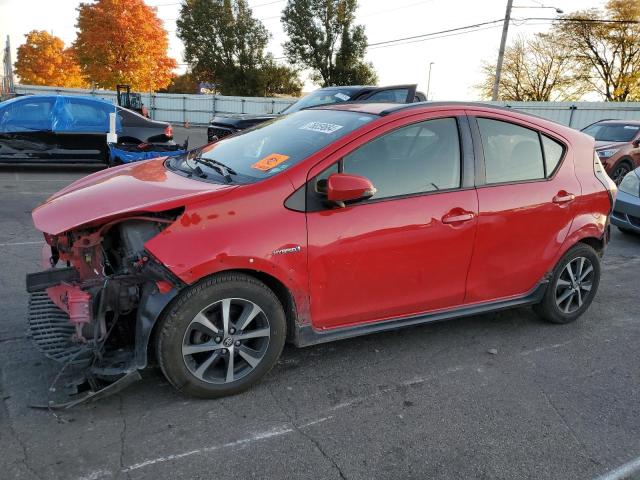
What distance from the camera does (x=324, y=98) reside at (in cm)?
1000

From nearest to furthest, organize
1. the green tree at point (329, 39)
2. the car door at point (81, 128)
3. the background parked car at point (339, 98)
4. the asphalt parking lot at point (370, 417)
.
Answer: the asphalt parking lot at point (370, 417)
the background parked car at point (339, 98)
the car door at point (81, 128)
the green tree at point (329, 39)

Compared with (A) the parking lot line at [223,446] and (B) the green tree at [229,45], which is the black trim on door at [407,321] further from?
(B) the green tree at [229,45]

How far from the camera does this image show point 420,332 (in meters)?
4.16

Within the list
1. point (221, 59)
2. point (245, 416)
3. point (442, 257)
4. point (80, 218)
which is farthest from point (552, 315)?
point (221, 59)

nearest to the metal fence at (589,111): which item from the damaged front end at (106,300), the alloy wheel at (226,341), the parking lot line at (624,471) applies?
the parking lot line at (624,471)

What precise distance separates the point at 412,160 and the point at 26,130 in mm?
9312

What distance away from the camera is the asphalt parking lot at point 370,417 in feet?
8.39

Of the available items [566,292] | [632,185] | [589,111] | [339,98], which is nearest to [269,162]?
[566,292]

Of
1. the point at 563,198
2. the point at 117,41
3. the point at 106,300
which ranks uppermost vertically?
the point at 117,41

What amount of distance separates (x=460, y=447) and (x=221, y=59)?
47.1 meters

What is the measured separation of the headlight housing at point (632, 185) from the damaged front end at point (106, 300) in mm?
7127

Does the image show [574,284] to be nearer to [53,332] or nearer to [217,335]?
[217,335]

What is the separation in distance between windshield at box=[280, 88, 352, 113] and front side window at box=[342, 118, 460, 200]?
617cm

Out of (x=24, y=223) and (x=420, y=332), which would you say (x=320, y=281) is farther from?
(x=24, y=223)
